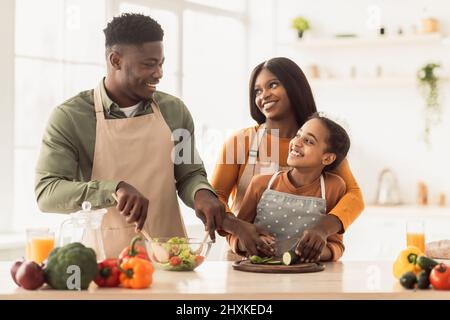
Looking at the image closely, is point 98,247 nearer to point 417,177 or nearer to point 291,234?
point 291,234

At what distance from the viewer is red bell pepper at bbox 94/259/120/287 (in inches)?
88.0

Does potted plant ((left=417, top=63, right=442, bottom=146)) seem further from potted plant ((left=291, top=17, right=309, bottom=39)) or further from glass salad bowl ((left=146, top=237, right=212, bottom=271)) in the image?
glass salad bowl ((left=146, top=237, right=212, bottom=271))

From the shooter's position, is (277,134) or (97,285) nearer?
(97,285)

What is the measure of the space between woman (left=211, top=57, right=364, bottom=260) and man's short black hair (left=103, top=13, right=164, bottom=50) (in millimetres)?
439

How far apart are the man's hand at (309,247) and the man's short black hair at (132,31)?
0.89m

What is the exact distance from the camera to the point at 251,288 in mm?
2227

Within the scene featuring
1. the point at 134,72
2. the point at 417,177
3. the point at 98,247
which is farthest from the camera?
the point at 417,177

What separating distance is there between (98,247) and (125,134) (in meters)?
0.65

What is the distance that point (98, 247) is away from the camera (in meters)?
2.39

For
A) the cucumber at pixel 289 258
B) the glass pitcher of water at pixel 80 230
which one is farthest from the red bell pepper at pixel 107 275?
the cucumber at pixel 289 258

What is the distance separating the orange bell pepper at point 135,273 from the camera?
2.21 metres

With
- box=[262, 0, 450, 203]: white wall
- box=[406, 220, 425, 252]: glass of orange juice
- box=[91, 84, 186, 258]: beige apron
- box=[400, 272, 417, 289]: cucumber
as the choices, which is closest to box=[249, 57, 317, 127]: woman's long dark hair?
box=[91, 84, 186, 258]: beige apron

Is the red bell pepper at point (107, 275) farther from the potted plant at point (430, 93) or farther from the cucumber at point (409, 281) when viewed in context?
the potted plant at point (430, 93)

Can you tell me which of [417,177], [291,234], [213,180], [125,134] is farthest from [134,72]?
[417,177]
